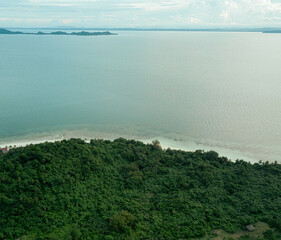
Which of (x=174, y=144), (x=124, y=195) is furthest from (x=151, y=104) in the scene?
(x=124, y=195)

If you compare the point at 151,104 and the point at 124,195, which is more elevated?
the point at 151,104

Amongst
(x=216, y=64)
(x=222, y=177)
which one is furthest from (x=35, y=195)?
(x=216, y=64)

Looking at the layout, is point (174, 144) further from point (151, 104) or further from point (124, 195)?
point (151, 104)

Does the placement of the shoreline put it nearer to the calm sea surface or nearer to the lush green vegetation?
the calm sea surface

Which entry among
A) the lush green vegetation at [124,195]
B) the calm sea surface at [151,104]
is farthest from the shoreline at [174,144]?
the lush green vegetation at [124,195]

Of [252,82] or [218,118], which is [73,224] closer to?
[218,118]

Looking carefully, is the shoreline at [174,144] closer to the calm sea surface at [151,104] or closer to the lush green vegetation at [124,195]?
the calm sea surface at [151,104]
